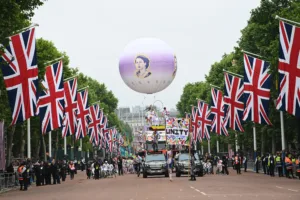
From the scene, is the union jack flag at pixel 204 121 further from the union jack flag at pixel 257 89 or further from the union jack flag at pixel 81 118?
the union jack flag at pixel 257 89

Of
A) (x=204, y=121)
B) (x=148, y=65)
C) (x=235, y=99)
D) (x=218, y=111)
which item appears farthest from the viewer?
(x=204, y=121)

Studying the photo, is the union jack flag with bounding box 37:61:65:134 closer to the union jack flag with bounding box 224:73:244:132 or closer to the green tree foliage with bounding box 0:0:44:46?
the green tree foliage with bounding box 0:0:44:46

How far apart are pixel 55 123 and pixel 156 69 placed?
31.6 ft

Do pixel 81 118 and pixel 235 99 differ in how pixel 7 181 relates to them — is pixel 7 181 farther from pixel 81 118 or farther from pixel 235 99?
pixel 235 99

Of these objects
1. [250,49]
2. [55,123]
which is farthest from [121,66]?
[250,49]

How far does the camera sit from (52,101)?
4438 centimetres

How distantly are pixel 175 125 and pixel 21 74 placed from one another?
145 ft

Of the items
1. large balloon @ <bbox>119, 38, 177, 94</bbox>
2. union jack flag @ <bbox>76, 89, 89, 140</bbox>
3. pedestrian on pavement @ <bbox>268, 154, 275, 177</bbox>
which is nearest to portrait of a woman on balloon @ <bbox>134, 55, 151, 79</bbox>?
large balloon @ <bbox>119, 38, 177, 94</bbox>

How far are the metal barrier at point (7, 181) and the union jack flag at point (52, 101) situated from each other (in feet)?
12.7

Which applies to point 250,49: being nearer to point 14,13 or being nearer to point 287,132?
point 287,132

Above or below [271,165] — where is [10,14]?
above

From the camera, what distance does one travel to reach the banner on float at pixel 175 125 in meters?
75.9

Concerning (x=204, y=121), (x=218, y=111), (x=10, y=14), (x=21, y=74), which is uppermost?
(x=10, y=14)

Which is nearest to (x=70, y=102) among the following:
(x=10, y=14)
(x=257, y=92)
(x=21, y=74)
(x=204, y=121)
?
(x=257, y=92)
